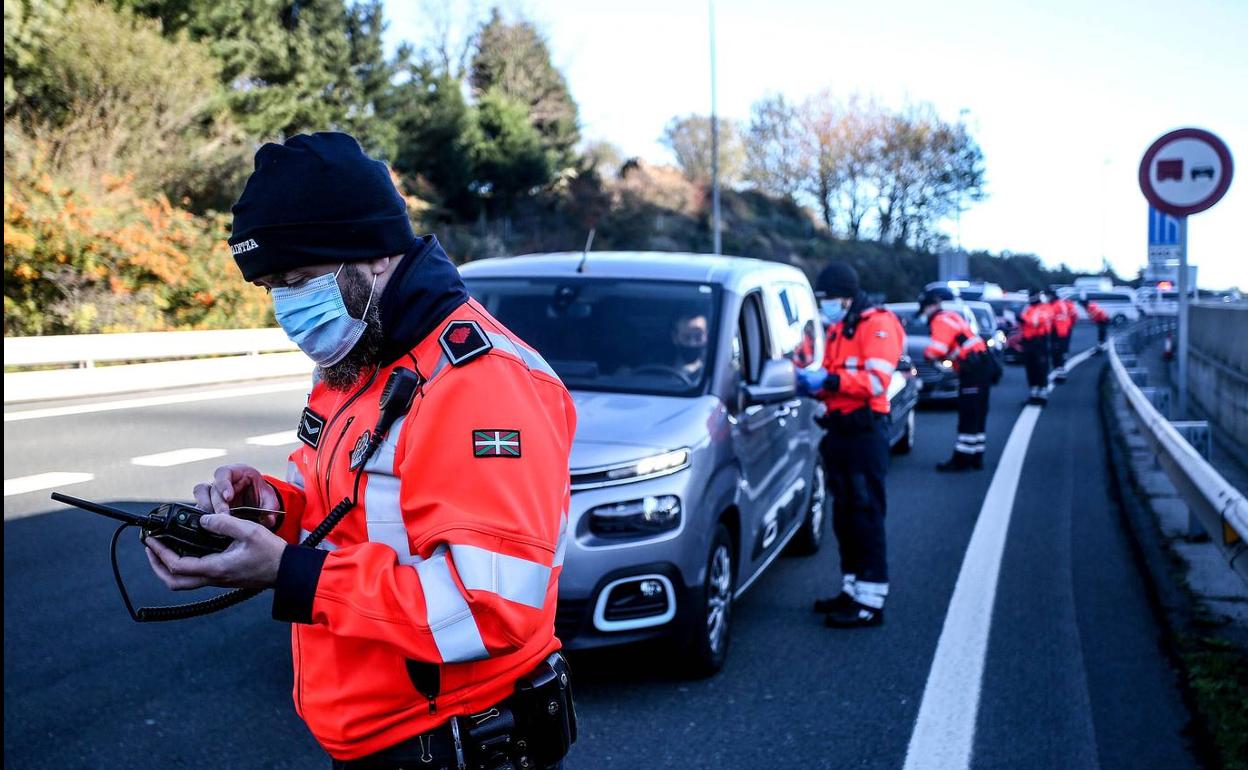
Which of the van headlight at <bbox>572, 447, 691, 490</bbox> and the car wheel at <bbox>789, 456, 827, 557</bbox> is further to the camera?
the car wheel at <bbox>789, 456, 827, 557</bbox>

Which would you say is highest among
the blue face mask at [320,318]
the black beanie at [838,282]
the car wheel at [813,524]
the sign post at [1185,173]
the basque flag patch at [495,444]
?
the sign post at [1185,173]

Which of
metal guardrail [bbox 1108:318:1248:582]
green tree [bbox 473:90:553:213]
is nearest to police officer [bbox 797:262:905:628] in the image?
metal guardrail [bbox 1108:318:1248:582]

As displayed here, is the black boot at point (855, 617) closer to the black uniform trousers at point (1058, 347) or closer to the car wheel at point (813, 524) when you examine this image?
the car wheel at point (813, 524)

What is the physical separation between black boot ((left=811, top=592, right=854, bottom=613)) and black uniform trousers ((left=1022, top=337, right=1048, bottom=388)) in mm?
13122

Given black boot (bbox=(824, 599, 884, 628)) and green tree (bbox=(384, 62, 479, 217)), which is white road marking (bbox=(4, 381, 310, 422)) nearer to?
black boot (bbox=(824, 599, 884, 628))

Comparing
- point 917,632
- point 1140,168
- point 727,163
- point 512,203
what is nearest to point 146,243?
point 1140,168

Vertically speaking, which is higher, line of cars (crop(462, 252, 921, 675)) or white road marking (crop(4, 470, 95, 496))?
line of cars (crop(462, 252, 921, 675))

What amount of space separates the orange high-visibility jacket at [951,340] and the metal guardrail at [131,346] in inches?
305

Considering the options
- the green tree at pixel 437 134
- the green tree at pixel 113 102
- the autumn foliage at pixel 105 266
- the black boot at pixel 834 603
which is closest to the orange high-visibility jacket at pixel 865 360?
the black boot at pixel 834 603

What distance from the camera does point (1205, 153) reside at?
10039 mm

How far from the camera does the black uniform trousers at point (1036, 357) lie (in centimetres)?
1867

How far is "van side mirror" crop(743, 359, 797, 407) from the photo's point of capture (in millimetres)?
5902

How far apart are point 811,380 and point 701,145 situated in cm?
7263

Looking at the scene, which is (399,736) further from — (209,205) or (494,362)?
(209,205)
